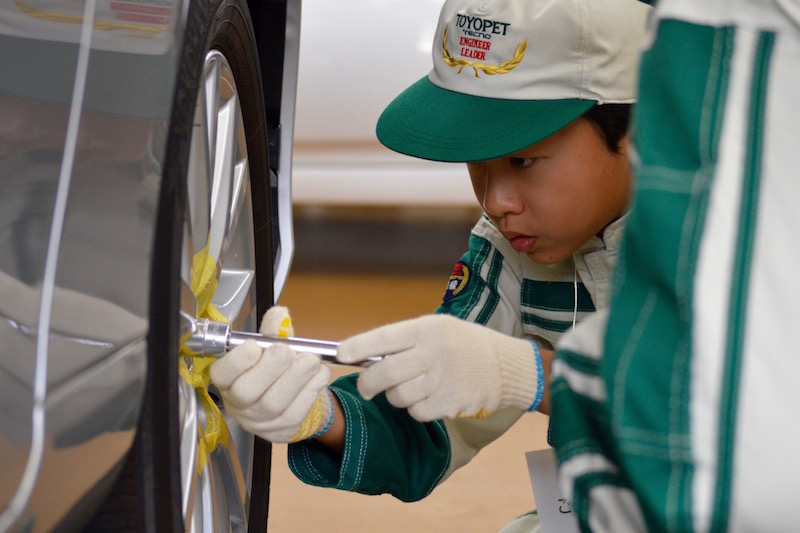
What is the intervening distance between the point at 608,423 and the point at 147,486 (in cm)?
38

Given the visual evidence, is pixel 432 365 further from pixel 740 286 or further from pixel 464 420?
pixel 740 286

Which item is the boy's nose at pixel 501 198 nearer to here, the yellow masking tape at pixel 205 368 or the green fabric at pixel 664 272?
the yellow masking tape at pixel 205 368

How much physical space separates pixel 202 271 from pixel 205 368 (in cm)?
10

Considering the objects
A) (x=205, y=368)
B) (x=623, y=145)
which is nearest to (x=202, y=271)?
(x=205, y=368)

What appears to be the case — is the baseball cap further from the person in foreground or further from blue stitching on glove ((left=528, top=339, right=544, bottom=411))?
the person in foreground

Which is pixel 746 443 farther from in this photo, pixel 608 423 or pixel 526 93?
pixel 526 93

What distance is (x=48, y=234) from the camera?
0.62 metres

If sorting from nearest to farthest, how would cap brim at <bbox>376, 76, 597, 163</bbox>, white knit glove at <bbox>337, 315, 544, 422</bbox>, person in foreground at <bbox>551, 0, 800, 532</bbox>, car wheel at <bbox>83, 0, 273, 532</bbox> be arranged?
person in foreground at <bbox>551, 0, 800, 532</bbox>, car wheel at <bbox>83, 0, 273, 532</bbox>, white knit glove at <bbox>337, 315, 544, 422</bbox>, cap brim at <bbox>376, 76, 597, 163</bbox>

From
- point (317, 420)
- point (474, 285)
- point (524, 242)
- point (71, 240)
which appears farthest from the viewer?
point (474, 285)

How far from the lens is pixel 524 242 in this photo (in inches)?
40.6

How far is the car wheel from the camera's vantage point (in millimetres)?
708

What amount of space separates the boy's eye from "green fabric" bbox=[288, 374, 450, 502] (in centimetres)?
29

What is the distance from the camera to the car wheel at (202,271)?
0.71 metres

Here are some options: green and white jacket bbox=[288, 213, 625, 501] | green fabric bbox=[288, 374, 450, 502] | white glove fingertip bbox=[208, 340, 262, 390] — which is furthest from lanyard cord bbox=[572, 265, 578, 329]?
white glove fingertip bbox=[208, 340, 262, 390]
